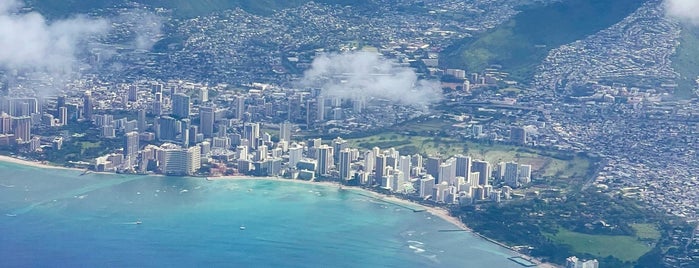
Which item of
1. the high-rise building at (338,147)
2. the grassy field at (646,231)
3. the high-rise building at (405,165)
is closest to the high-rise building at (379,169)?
the high-rise building at (405,165)

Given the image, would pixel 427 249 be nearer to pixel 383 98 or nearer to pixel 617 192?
pixel 617 192

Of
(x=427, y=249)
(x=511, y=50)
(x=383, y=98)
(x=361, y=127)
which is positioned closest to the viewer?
(x=427, y=249)

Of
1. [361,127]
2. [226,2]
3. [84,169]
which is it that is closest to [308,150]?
[361,127]

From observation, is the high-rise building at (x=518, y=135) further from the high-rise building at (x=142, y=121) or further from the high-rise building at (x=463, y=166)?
the high-rise building at (x=142, y=121)

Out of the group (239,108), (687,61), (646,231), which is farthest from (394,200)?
(687,61)

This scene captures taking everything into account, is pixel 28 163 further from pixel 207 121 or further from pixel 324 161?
pixel 324 161

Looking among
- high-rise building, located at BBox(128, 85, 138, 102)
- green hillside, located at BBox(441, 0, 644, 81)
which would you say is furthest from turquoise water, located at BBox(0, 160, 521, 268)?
green hillside, located at BBox(441, 0, 644, 81)

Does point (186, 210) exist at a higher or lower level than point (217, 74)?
lower
